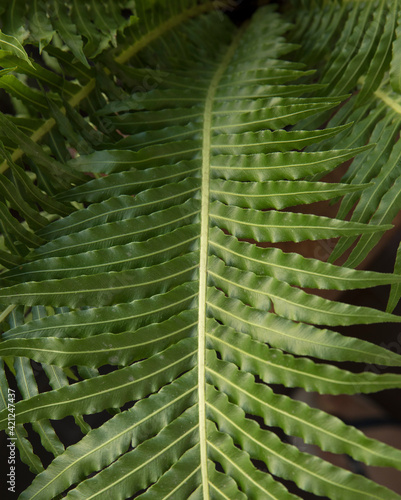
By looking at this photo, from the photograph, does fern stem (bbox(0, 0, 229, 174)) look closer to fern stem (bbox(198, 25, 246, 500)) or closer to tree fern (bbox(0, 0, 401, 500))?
tree fern (bbox(0, 0, 401, 500))

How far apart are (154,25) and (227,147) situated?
1.16 feet

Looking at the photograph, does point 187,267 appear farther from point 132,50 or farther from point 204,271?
point 132,50

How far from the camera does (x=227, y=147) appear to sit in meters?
0.63

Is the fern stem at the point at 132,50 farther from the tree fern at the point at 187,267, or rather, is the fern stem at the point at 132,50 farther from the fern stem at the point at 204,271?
the fern stem at the point at 204,271

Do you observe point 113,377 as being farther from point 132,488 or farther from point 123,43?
point 123,43

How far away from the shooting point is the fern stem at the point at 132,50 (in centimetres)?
68

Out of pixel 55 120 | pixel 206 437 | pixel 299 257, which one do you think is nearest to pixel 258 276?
pixel 299 257

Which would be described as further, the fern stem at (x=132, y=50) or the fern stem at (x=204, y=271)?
the fern stem at (x=132, y=50)

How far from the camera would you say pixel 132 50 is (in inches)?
31.8

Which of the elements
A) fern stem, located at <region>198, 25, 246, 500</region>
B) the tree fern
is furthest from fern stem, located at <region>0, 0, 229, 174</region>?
fern stem, located at <region>198, 25, 246, 500</region>

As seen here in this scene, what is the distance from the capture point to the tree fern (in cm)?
44

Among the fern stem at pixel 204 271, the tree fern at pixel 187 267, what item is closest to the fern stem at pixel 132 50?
the tree fern at pixel 187 267

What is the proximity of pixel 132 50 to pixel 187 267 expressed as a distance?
0.46 metres

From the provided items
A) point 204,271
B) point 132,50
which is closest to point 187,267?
point 204,271
